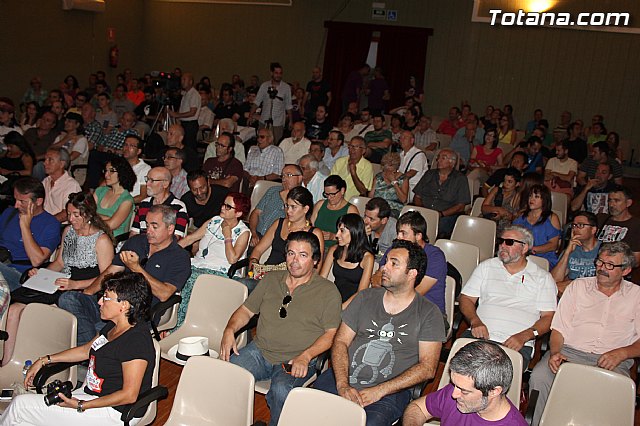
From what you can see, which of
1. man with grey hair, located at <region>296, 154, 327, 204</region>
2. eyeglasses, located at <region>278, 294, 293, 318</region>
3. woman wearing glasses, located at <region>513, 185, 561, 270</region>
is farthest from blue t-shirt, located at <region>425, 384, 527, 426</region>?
man with grey hair, located at <region>296, 154, 327, 204</region>

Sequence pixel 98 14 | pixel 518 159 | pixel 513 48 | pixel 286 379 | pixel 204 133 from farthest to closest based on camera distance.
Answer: pixel 98 14 < pixel 513 48 < pixel 204 133 < pixel 518 159 < pixel 286 379

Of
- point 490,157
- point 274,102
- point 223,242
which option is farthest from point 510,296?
point 274,102

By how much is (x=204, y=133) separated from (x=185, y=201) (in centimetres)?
536

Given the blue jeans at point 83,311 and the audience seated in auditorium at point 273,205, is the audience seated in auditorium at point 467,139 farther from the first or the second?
the blue jeans at point 83,311

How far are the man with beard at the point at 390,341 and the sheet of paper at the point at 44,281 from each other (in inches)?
74.0

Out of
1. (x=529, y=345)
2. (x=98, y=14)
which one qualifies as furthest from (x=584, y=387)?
(x=98, y=14)

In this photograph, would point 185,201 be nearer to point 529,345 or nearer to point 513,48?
point 529,345

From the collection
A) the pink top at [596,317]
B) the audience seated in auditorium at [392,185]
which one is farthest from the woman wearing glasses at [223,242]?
the pink top at [596,317]

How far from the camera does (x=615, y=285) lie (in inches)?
148

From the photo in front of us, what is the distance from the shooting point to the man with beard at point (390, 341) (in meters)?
3.17

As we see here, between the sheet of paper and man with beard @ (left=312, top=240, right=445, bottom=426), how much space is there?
1.88 metres

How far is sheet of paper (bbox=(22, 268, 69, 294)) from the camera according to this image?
13.6 ft

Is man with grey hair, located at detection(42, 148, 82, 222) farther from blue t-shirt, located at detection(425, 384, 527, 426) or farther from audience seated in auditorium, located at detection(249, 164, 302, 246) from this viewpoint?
blue t-shirt, located at detection(425, 384, 527, 426)

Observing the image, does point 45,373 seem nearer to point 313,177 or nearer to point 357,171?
point 313,177
